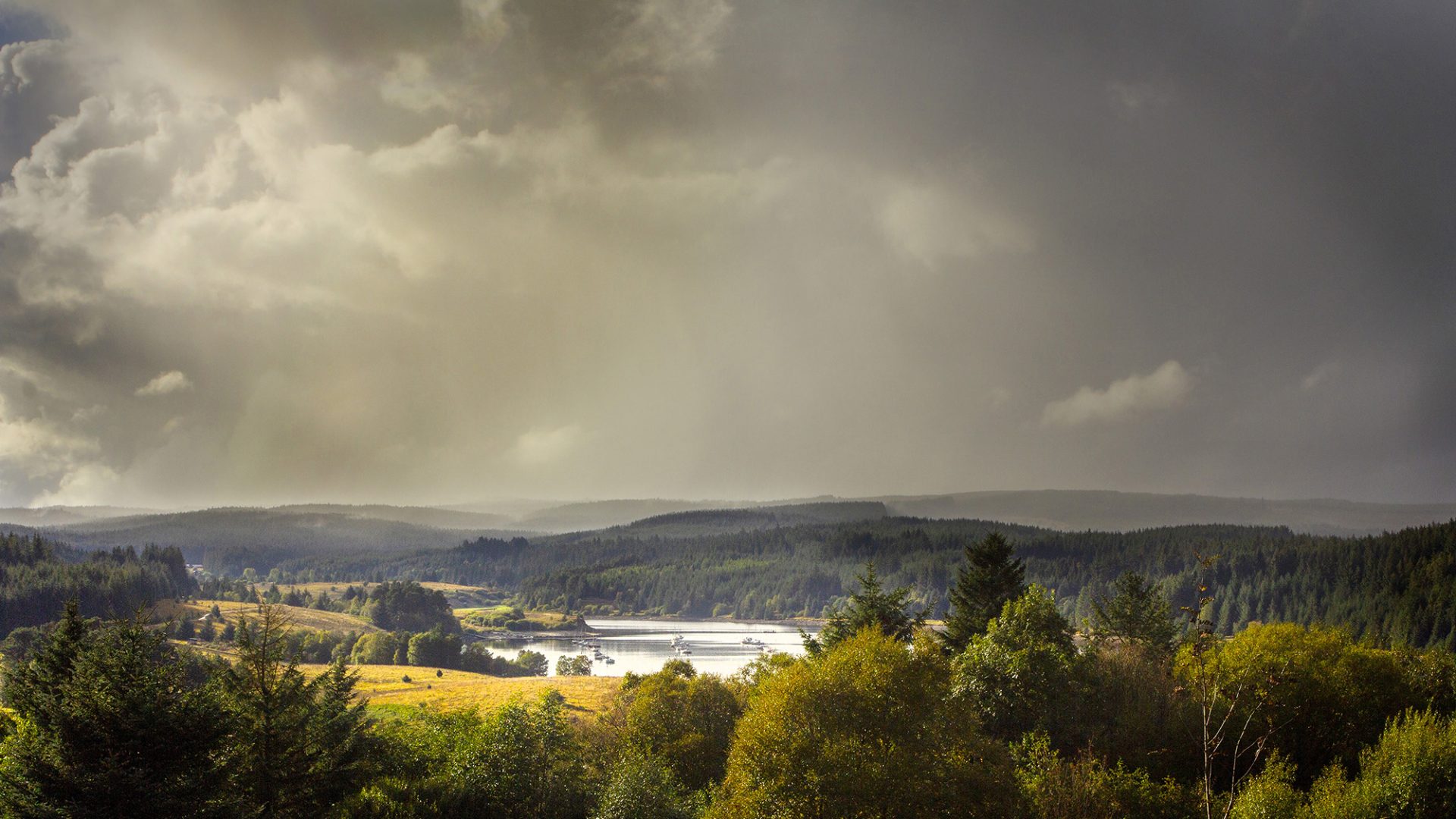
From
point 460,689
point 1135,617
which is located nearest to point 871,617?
point 1135,617

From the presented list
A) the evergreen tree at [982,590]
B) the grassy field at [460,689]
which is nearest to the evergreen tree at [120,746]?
the grassy field at [460,689]

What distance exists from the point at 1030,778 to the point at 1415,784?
1560 centimetres

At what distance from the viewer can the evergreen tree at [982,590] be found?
61000 millimetres

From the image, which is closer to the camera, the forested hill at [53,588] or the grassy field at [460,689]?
the grassy field at [460,689]

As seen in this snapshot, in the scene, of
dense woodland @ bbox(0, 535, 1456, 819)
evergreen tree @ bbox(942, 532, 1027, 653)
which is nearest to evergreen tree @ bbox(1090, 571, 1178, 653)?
evergreen tree @ bbox(942, 532, 1027, 653)

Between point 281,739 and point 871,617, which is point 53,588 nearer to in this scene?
point 281,739

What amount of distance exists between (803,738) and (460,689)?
81841mm

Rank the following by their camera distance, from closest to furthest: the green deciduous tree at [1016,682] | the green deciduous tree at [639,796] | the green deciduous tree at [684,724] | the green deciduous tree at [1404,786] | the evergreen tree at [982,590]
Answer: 1. the green deciduous tree at [1404,786]
2. the green deciduous tree at [639,796]
3. the green deciduous tree at [1016,682]
4. the green deciduous tree at [684,724]
5. the evergreen tree at [982,590]

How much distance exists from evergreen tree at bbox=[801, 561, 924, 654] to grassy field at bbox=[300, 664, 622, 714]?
2192 cm

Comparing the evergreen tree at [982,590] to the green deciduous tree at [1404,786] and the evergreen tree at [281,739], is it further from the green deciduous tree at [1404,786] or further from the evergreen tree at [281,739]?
the evergreen tree at [281,739]

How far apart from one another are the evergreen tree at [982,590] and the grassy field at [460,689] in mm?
29514

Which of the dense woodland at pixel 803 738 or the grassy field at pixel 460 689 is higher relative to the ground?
the dense woodland at pixel 803 738

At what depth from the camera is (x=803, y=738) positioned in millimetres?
34688

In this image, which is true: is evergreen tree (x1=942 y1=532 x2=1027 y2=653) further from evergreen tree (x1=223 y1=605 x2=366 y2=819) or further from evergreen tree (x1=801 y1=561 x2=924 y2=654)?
evergreen tree (x1=223 y1=605 x2=366 y2=819)
